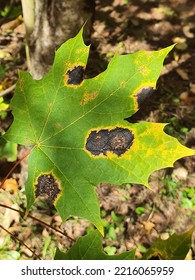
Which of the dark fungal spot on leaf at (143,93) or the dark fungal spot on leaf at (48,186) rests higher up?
the dark fungal spot on leaf at (143,93)

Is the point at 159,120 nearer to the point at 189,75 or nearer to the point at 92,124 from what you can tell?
the point at 189,75

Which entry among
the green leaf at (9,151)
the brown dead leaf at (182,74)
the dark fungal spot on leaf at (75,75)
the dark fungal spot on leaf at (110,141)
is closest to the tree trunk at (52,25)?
the green leaf at (9,151)

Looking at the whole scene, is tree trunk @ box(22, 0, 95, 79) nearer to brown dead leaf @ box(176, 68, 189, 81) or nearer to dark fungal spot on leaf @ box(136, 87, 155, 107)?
dark fungal spot on leaf @ box(136, 87, 155, 107)

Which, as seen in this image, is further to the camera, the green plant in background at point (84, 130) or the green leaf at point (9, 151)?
the green leaf at point (9, 151)

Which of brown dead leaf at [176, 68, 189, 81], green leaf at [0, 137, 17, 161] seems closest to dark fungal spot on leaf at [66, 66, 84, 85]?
green leaf at [0, 137, 17, 161]

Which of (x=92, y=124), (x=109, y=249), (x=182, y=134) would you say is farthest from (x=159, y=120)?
(x=92, y=124)

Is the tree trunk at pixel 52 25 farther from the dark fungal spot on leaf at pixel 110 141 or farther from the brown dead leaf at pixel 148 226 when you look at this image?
the brown dead leaf at pixel 148 226

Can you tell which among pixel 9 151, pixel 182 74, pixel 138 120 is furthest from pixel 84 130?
pixel 182 74
